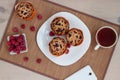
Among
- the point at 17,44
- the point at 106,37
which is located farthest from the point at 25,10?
the point at 106,37

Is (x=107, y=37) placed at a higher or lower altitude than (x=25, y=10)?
lower

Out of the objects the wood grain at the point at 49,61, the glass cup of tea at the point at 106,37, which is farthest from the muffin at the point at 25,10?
the glass cup of tea at the point at 106,37

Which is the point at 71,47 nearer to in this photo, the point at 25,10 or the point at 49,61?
the point at 49,61

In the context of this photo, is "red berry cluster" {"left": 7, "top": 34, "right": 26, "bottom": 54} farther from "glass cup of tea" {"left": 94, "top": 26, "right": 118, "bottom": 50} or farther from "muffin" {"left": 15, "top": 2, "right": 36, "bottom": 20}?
"glass cup of tea" {"left": 94, "top": 26, "right": 118, "bottom": 50}

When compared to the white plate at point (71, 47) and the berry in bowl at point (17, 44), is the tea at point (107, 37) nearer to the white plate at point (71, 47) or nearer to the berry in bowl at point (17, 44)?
the white plate at point (71, 47)

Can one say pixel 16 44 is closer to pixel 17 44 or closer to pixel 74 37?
pixel 17 44

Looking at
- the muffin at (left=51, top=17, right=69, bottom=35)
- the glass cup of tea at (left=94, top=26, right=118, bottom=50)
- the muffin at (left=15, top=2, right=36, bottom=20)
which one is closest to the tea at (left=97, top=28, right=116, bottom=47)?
the glass cup of tea at (left=94, top=26, right=118, bottom=50)
